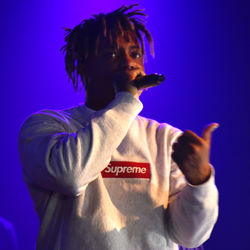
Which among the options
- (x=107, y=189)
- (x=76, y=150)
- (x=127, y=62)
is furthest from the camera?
(x=127, y=62)

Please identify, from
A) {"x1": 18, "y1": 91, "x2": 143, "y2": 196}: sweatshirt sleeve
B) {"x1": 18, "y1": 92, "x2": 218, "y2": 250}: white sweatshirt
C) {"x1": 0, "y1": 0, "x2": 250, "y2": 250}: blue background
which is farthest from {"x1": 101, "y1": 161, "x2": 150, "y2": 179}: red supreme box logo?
{"x1": 0, "y1": 0, "x2": 250, "y2": 250}: blue background

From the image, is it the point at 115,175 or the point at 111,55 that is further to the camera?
the point at 111,55

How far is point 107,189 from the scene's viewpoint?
2.74 feet

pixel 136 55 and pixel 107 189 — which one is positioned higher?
pixel 136 55

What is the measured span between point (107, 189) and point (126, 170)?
69 millimetres

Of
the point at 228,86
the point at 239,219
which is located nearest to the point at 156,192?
the point at 239,219

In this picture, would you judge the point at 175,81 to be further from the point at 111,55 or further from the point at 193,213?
the point at 193,213

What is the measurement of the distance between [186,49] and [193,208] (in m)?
1.69

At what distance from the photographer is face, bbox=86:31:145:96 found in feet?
3.15

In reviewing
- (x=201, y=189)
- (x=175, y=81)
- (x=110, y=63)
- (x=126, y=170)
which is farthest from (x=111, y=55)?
Result: (x=175, y=81)

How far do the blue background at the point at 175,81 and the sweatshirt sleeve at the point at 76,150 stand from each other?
1.36 metres

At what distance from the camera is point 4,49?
2561 millimetres

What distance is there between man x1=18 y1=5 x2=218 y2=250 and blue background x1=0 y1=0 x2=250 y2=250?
116cm

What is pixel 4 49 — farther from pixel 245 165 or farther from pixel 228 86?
pixel 245 165
